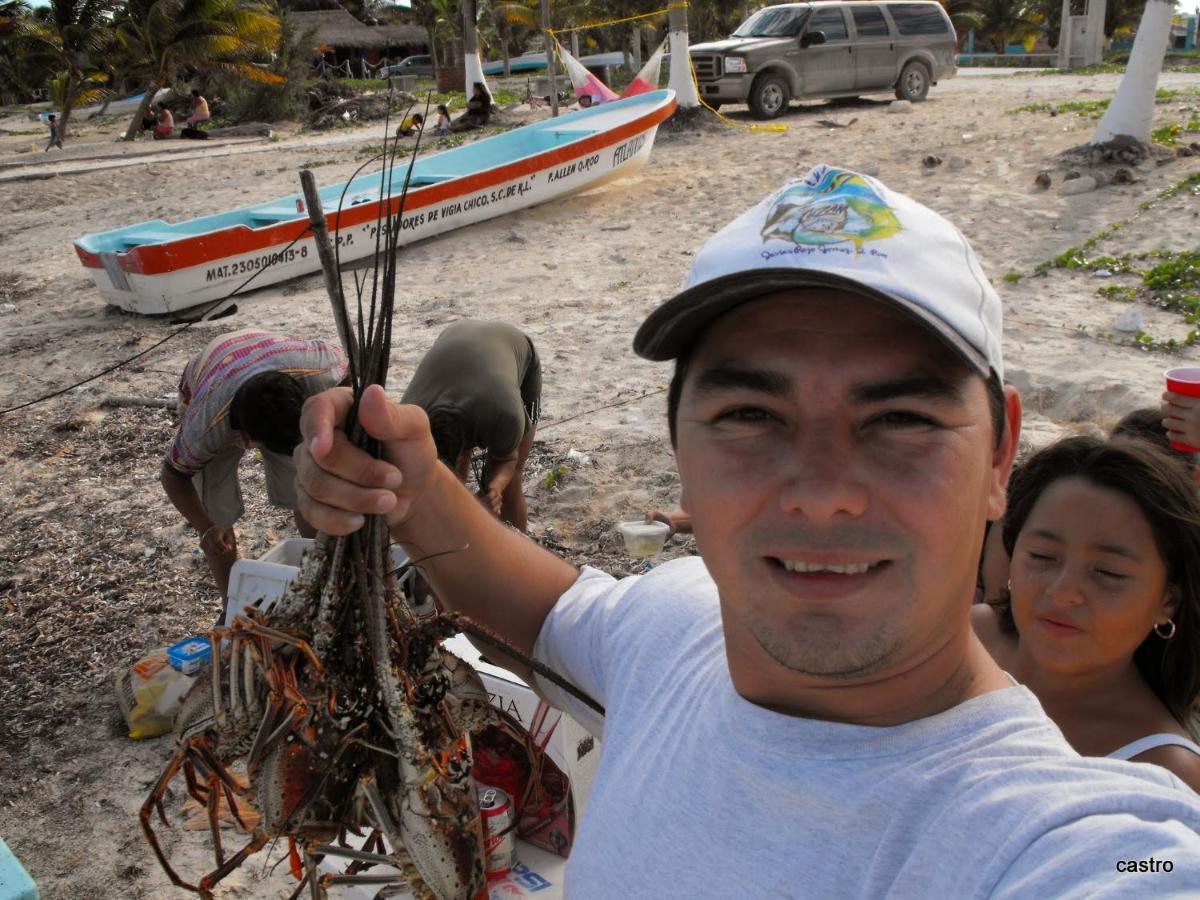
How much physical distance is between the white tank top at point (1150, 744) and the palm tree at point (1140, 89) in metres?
10.2

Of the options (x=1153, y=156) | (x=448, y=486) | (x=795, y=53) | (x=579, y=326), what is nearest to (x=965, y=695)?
(x=448, y=486)

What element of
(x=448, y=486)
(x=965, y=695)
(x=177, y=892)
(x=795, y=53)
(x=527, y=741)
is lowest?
(x=177, y=892)

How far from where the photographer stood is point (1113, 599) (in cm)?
222

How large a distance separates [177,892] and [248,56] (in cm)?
2628

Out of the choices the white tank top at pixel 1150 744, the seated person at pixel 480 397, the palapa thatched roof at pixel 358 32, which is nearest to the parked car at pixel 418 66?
the palapa thatched roof at pixel 358 32

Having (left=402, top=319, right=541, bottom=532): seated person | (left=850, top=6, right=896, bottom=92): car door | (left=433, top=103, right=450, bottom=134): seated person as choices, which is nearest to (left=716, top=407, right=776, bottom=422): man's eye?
(left=402, top=319, right=541, bottom=532): seated person

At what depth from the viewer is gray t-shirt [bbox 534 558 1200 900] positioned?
103 centimetres

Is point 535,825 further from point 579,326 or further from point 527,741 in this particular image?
point 579,326

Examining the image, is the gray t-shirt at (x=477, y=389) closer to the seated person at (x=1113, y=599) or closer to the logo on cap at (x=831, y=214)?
the seated person at (x=1113, y=599)

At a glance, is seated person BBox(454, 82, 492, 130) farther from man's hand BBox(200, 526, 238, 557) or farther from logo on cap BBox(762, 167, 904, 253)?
logo on cap BBox(762, 167, 904, 253)

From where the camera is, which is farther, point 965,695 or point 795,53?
point 795,53

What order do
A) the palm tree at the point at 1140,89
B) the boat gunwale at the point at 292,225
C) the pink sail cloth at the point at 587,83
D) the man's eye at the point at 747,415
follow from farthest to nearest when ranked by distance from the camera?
the pink sail cloth at the point at 587,83, the palm tree at the point at 1140,89, the boat gunwale at the point at 292,225, the man's eye at the point at 747,415

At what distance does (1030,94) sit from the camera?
1725 cm

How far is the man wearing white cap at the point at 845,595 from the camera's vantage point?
1.13 m
